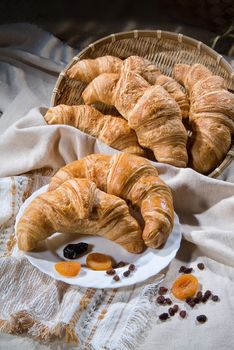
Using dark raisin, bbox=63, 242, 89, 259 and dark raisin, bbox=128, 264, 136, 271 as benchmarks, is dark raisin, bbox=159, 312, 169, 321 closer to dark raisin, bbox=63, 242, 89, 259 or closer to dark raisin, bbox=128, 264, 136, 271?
dark raisin, bbox=128, 264, 136, 271

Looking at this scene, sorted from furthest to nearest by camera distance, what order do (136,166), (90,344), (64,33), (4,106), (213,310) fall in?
(64,33)
(4,106)
(136,166)
(213,310)
(90,344)

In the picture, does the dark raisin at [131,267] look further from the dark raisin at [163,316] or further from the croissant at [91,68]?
the croissant at [91,68]

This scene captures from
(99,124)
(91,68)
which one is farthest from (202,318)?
(91,68)

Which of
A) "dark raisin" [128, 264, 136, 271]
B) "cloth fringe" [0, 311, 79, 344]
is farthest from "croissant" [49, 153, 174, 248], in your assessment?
"cloth fringe" [0, 311, 79, 344]

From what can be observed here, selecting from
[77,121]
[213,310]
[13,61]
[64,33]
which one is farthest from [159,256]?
[64,33]

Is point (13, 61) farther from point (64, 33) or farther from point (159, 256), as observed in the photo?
point (159, 256)

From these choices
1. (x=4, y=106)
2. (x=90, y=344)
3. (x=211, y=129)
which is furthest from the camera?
(x=4, y=106)
